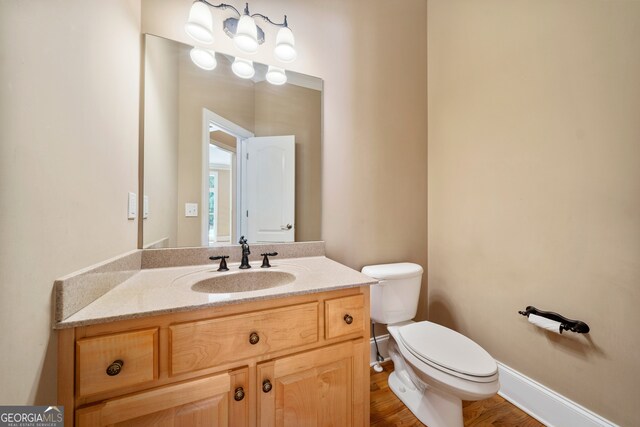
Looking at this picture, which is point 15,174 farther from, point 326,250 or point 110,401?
point 326,250

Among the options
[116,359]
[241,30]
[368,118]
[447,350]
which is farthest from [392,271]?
[241,30]

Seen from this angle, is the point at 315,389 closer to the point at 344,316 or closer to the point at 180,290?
the point at 344,316

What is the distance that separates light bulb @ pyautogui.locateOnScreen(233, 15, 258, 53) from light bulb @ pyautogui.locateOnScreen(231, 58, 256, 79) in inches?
2.7

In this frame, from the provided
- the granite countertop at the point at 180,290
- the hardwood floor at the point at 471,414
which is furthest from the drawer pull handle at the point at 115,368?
the hardwood floor at the point at 471,414

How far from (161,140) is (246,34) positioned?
2.44 ft

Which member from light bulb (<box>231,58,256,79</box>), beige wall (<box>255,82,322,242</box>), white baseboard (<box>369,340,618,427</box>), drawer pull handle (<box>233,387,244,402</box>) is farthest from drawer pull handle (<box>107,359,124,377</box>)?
white baseboard (<box>369,340,618,427</box>)

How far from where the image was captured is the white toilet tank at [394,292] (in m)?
1.47

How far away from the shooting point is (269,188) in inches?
59.9

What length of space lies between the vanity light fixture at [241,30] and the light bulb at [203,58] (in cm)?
5

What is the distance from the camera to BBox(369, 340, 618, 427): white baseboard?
1086 millimetres

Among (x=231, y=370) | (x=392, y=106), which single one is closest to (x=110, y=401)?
(x=231, y=370)

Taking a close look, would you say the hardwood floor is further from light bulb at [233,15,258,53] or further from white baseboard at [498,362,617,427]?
light bulb at [233,15,258,53]

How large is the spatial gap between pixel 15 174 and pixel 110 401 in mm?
642

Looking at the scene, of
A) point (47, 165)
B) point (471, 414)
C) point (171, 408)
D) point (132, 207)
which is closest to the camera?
point (47, 165)
